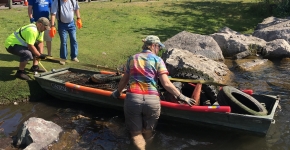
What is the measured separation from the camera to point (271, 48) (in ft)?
42.4

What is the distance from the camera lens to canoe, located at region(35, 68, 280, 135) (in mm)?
6004

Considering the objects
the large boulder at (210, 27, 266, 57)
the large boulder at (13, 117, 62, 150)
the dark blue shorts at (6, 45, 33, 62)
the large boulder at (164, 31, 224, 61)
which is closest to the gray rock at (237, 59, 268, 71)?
the large boulder at (210, 27, 266, 57)

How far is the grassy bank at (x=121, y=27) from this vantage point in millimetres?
8523

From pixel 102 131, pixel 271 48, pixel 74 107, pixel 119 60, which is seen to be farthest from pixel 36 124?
pixel 271 48

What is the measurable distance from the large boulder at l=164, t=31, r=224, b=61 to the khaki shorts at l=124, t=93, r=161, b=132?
6.87 m

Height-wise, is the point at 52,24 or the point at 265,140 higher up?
the point at 52,24

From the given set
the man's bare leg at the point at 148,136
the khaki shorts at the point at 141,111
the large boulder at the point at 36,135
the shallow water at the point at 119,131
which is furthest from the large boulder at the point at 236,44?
the large boulder at the point at 36,135

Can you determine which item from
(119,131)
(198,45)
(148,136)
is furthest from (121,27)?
(148,136)

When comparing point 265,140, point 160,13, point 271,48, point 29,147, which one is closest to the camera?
point 29,147

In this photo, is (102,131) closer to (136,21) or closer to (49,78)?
(49,78)

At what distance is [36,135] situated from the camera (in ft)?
19.1

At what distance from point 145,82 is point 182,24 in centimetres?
1291

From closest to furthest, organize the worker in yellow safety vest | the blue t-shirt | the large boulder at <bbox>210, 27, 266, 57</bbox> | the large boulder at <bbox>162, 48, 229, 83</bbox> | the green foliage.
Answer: the worker in yellow safety vest → the blue t-shirt → the large boulder at <bbox>162, 48, 229, 83</bbox> → the large boulder at <bbox>210, 27, 266, 57</bbox> → the green foliage

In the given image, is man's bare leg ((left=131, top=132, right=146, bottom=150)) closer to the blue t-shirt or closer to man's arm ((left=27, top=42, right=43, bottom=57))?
man's arm ((left=27, top=42, right=43, bottom=57))
